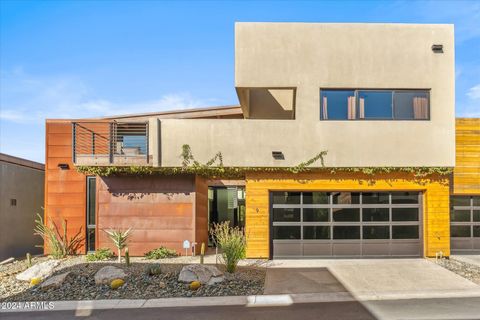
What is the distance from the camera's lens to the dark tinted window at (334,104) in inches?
552

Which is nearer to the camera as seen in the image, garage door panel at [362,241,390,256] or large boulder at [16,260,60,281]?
large boulder at [16,260,60,281]

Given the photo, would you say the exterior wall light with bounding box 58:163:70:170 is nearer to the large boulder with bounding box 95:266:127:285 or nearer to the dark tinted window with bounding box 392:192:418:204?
the large boulder with bounding box 95:266:127:285

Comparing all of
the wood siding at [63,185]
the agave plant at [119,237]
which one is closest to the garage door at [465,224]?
the agave plant at [119,237]

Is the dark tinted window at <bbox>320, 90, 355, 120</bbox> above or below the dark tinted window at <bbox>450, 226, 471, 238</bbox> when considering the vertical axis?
above

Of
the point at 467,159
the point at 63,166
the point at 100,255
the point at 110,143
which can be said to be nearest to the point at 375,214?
the point at 467,159

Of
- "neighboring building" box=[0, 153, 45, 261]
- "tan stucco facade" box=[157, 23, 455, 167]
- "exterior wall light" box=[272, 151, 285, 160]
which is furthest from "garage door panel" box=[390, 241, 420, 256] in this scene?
"neighboring building" box=[0, 153, 45, 261]

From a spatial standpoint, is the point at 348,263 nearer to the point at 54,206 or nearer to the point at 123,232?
the point at 123,232

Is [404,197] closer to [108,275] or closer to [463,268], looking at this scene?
[463,268]

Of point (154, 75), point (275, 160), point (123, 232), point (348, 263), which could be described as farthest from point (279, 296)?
point (154, 75)

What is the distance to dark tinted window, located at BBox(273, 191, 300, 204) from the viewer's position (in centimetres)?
1423

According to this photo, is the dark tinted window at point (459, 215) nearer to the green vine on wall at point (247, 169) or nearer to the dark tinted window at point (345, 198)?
the green vine on wall at point (247, 169)

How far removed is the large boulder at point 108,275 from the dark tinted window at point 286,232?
5.11m

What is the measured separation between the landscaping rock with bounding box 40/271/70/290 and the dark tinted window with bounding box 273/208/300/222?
252 inches

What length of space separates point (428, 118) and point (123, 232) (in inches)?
411
